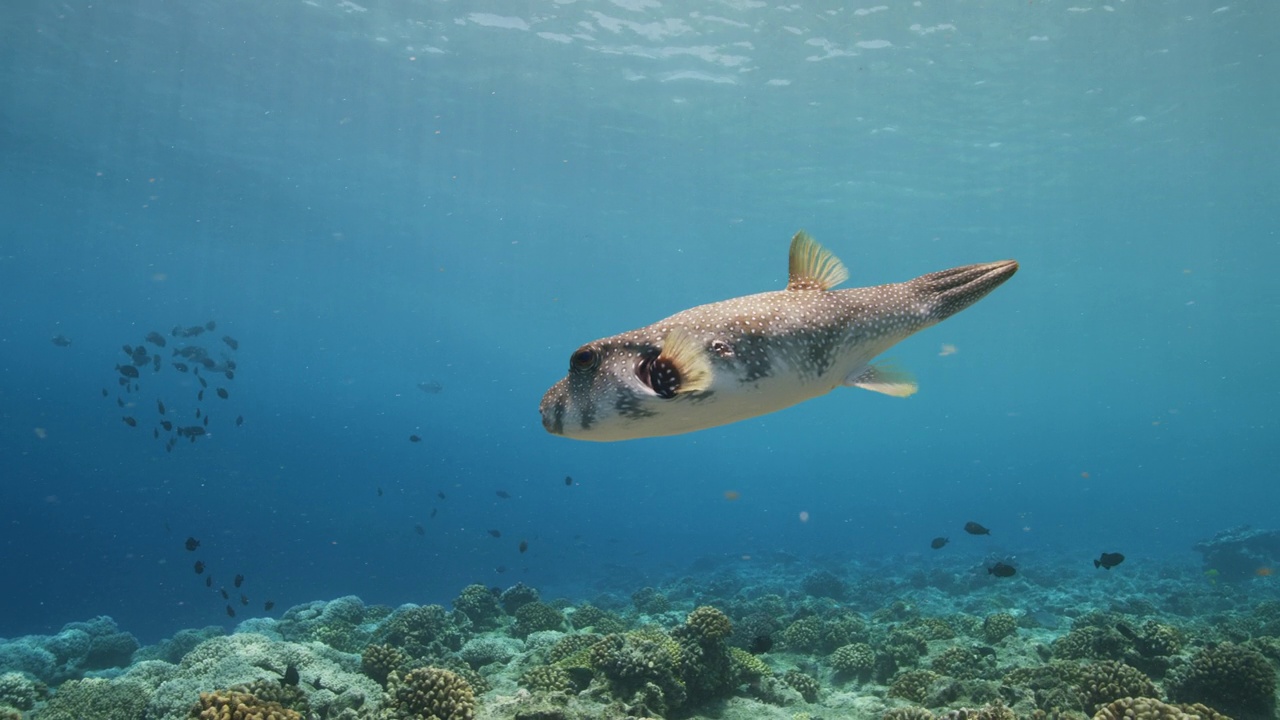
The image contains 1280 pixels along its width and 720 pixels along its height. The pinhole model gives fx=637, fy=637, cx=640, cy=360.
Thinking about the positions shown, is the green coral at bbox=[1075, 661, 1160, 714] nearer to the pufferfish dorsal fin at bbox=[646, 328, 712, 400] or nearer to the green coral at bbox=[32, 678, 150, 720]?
the pufferfish dorsal fin at bbox=[646, 328, 712, 400]

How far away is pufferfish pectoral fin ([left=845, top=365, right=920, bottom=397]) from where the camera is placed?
3.47 metres

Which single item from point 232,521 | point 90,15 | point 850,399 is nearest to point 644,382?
point 90,15

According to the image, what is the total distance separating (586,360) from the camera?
2.73m

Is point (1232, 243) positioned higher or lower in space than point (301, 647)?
higher

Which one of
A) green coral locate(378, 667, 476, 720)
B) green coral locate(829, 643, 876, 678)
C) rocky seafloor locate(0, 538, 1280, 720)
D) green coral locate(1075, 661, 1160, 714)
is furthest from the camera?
green coral locate(829, 643, 876, 678)

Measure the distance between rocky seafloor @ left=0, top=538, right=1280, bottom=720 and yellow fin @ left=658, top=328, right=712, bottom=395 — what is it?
3547 mm

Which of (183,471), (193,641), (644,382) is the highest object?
(183,471)

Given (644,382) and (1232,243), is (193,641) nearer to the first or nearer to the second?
(644,382)

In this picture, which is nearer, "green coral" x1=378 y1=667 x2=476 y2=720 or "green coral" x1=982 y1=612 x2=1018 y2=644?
"green coral" x1=378 y1=667 x2=476 y2=720

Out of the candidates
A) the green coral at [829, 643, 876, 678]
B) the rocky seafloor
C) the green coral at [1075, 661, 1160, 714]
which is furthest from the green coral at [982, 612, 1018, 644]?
the green coral at [1075, 661, 1160, 714]

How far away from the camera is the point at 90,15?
2069 centimetres

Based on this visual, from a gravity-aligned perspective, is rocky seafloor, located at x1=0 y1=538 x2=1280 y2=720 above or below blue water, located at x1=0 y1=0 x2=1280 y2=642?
below

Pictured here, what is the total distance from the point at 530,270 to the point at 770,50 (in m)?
31.3

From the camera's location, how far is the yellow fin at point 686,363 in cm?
258
